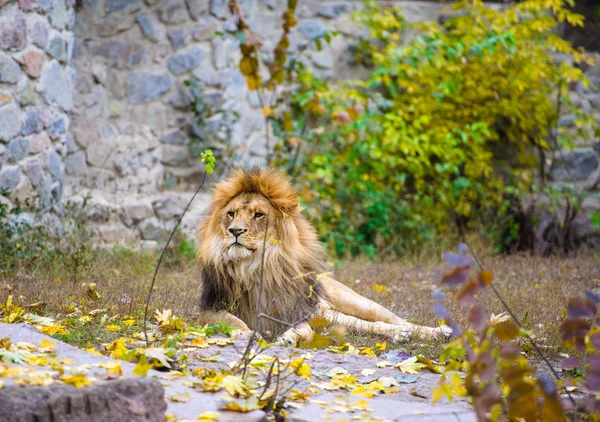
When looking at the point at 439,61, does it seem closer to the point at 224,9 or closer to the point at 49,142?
the point at 224,9

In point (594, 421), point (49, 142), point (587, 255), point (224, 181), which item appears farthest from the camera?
point (587, 255)

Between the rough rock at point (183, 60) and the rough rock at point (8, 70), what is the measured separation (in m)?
2.02

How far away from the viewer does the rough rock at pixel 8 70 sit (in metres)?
6.18

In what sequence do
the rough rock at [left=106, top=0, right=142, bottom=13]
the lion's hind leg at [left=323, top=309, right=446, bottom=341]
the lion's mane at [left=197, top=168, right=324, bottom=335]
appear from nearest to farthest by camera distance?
the lion's mane at [left=197, top=168, right=324, bottom=335] < the lion's hind leg at [left=323, top=309, right=446, bottom=341] < the rough rock at [left=106, top=0, right=142, bottom=13]

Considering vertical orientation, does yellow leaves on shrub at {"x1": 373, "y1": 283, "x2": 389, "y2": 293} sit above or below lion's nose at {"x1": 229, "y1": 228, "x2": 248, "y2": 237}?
below

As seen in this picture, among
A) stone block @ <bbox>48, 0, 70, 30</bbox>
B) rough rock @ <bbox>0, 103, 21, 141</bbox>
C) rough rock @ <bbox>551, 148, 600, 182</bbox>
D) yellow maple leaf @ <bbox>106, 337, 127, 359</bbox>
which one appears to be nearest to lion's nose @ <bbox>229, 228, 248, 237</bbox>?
yellow maple leaf @ <bbox>106, 337, 127, 359</bbox>

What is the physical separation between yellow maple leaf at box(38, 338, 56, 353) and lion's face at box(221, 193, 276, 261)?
1377 millimetres

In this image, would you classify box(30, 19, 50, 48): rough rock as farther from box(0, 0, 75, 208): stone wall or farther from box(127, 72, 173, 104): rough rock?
Result: box(127, 72, 173, 104): rough rock

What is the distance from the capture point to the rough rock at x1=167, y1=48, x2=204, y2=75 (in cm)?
809

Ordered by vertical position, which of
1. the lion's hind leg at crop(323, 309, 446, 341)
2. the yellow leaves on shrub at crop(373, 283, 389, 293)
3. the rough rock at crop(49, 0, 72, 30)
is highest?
the rough rock at crop(49, 0, 72, 30)

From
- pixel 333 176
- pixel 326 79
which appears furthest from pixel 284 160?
pixel 326 79

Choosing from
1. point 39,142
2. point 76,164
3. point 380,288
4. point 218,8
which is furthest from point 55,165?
point 380,288

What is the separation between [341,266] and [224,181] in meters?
3.35

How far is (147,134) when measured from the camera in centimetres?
805
